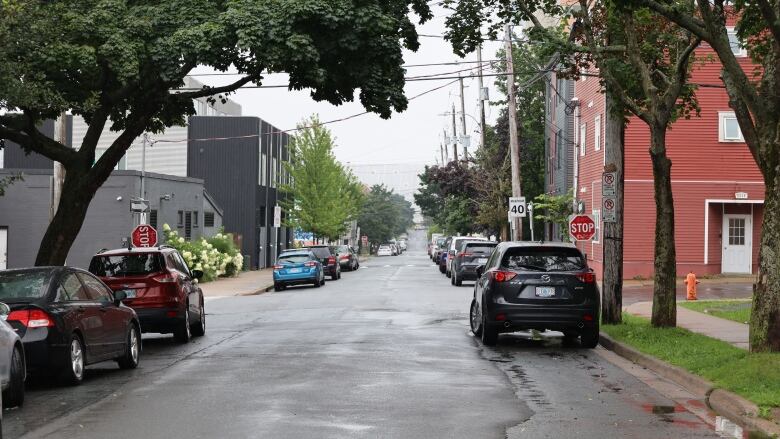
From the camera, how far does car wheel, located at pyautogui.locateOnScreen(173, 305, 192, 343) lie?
18906 millimetres

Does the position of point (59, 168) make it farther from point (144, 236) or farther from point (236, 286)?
point (236, 286)

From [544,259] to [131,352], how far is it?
6.59 meters

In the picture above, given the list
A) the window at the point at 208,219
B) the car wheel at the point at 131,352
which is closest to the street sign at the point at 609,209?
the car wheel at the point at 131,352

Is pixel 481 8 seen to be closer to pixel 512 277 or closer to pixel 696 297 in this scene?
pixel 512 277

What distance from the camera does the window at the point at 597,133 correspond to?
4391 cm

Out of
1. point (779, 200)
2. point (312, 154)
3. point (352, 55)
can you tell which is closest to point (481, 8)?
point (352, 55)

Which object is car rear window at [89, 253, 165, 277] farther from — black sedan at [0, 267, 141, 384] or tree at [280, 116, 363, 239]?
tree at [280, 116, 363, 239]

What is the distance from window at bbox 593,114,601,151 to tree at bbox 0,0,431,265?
2481cm

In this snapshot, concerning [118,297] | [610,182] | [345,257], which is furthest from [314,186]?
[118,297]

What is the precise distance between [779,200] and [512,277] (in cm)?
561

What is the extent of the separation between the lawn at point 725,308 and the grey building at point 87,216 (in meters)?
23.5

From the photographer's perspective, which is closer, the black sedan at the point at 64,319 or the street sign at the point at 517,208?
the black sedan at the point at 64,319

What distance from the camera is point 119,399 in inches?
461

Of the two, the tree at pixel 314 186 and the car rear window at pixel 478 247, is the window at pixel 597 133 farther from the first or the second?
the tree at pixel 314 186
